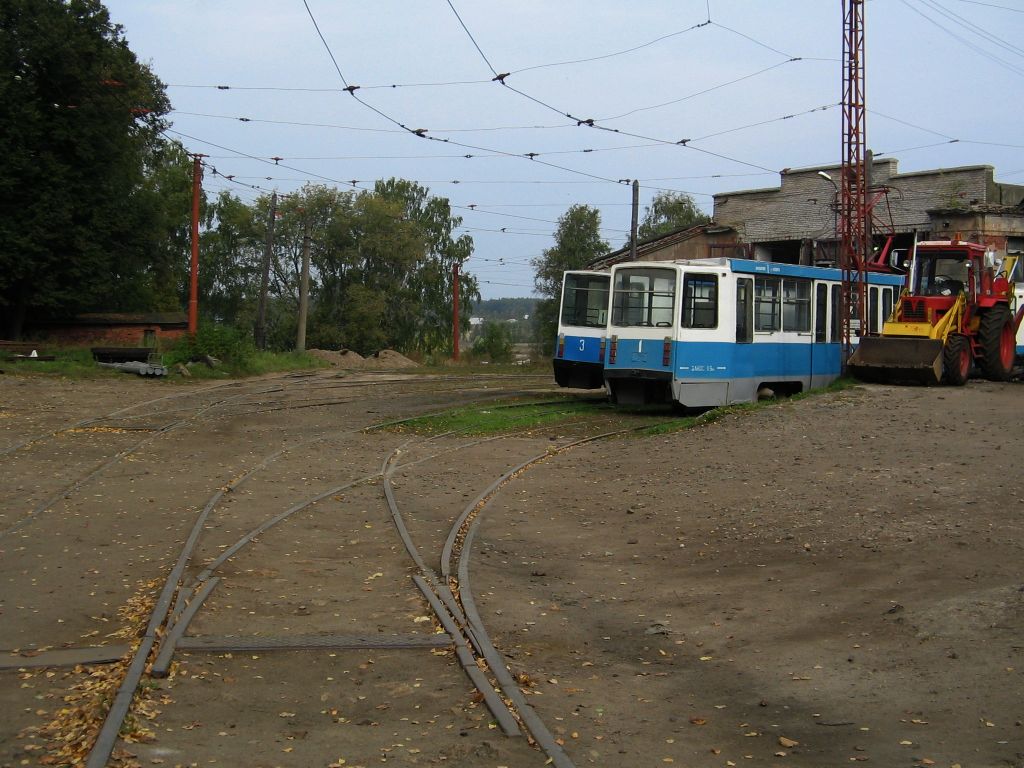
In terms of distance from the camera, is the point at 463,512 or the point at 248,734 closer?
the point at 248,734

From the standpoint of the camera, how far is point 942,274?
23.8 meters

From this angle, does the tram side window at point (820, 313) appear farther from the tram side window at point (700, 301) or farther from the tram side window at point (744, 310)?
the tram side window at point (700, 301)

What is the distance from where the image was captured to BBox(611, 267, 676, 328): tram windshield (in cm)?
2155

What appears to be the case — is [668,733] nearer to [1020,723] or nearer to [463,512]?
[1020,723]

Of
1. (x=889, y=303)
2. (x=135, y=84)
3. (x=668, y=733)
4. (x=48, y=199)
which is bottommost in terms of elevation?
(x=668, y=733)

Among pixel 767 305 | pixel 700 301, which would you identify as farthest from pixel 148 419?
pixel 767 305

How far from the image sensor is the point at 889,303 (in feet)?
90.3

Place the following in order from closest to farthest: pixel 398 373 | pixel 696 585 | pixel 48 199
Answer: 1. pixel 696 585
2. pixel 48 199
3. pixel 398 373

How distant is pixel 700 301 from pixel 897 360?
4.36m

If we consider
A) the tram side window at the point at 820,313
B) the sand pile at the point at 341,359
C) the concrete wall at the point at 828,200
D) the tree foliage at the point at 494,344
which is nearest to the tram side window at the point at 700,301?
the tram side window at the point at 820,313

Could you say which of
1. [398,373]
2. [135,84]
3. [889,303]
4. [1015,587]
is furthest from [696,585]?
[135,84]

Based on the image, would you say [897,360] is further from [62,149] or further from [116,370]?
[62,149]

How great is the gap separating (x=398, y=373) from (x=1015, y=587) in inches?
1376

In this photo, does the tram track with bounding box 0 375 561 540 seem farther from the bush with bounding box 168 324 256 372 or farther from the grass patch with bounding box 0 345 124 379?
the bush with bounding box 168 324 256 372
